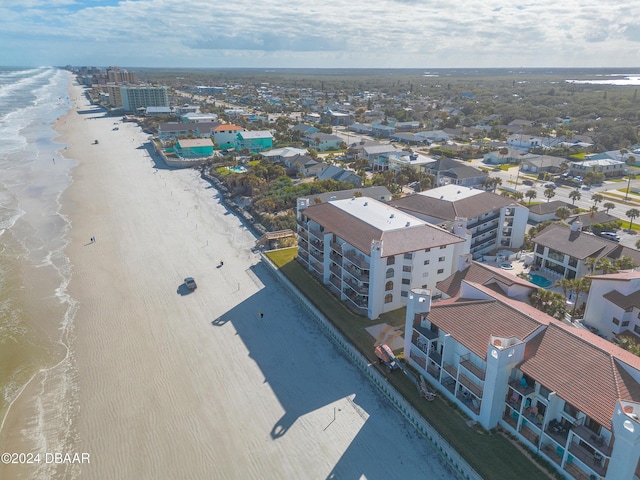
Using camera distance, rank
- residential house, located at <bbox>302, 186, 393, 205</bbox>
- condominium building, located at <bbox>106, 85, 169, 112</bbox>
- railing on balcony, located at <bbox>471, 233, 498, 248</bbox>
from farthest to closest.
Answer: condominium building, located at <bbox>106, 85, 169, 112</bbox>, residential house, located at <bbox>302, 186, 393, 205</bbox>, railing on balcony, located at <bbox>471, 233, 498, 248</bbox>

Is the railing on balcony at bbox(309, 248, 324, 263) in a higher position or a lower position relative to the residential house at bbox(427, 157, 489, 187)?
lower

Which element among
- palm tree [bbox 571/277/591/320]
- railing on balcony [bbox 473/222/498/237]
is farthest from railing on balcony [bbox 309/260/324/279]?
palm tree [bbox 571/277/591/320]

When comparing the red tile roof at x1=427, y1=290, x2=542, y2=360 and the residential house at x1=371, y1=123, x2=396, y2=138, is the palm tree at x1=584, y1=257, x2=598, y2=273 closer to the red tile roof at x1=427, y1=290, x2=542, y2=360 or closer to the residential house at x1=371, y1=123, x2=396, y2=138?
the red tile roof at x1=427, y1=290, x2=542, y2=360

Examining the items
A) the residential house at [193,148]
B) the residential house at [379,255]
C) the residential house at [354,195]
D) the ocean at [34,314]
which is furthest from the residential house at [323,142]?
the residential house at [379,255]

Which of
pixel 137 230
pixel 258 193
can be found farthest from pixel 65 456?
pixel 258 193

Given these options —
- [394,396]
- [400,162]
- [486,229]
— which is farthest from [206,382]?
[400,162]

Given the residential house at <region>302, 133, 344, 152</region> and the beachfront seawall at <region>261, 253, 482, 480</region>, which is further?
the residential house at <region>302, 133, 344, 152</region>

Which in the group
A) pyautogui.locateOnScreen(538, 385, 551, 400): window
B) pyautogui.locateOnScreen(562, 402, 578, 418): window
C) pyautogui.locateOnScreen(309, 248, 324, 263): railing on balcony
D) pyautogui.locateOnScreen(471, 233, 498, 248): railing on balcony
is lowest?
pyautogui.locateOnScreen(471, 233, 498, 248): railing on balcony
